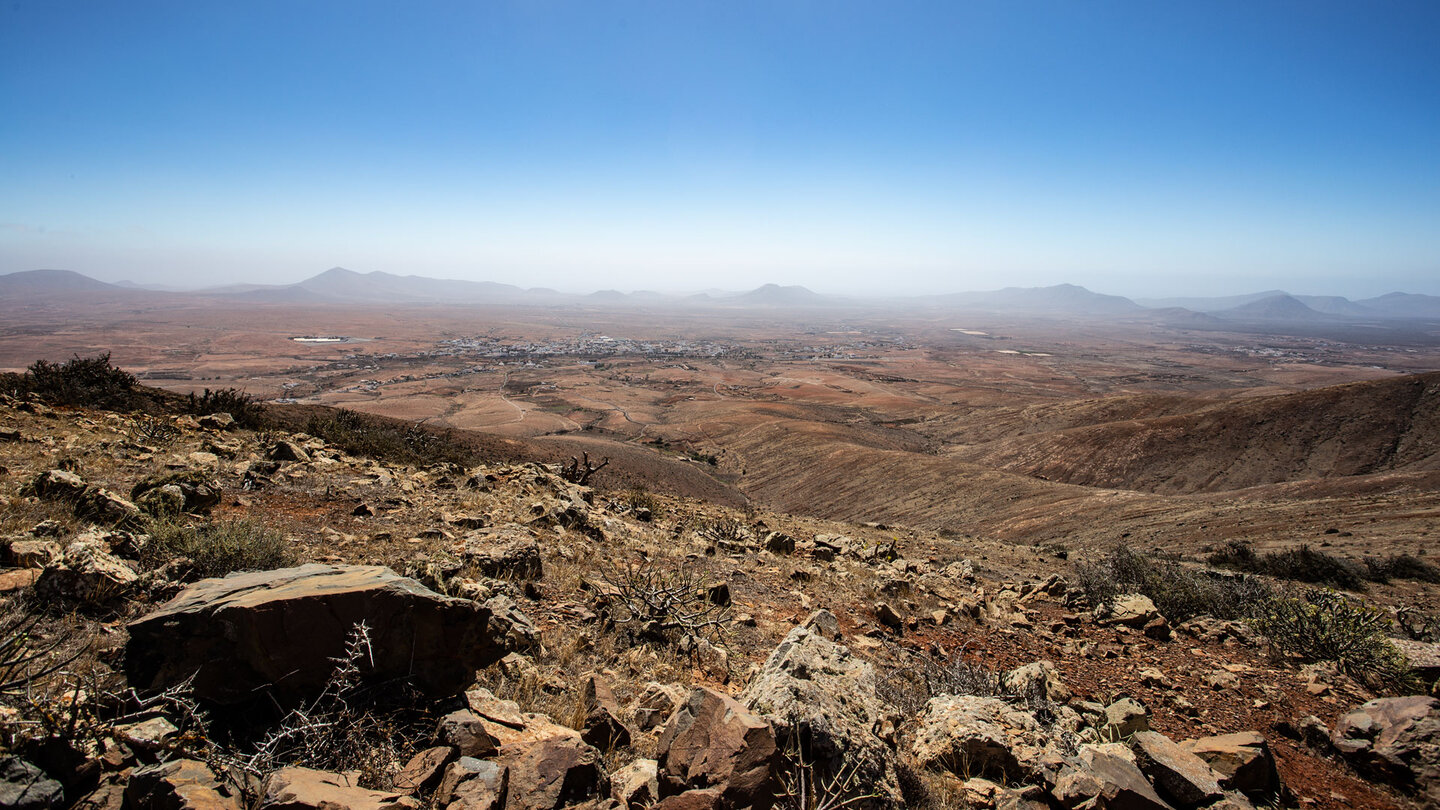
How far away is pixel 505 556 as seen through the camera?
6.38 meters

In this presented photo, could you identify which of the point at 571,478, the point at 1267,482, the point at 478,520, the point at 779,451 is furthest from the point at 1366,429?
the point at 478,520

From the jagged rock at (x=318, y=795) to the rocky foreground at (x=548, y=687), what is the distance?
0.01 m

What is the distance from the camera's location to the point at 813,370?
104312 millimetres

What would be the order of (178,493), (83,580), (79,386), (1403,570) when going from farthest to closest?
1. (79,386)
2. (1403,570)
3. (178,493)
4. (83,580)

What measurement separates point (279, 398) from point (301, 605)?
7335 centimetres

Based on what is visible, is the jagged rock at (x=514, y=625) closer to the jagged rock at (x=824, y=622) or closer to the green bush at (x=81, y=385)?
the jagged rock at (x=824, y=622)

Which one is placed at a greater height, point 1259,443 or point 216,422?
point 216,422

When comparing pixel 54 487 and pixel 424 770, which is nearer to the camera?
pixel 424 770

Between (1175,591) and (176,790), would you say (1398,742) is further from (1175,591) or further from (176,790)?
(176,790)

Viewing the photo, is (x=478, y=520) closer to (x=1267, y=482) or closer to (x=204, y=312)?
(x=1267, y=482)

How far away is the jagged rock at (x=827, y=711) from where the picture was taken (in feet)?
10.2

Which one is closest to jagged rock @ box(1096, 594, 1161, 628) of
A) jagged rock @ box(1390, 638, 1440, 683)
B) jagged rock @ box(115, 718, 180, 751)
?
jagged rock @ box(1390, 638, 1440, 683)

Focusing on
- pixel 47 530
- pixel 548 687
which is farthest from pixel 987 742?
pixel 47 530

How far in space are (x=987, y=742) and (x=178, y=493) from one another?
27.5 feet
